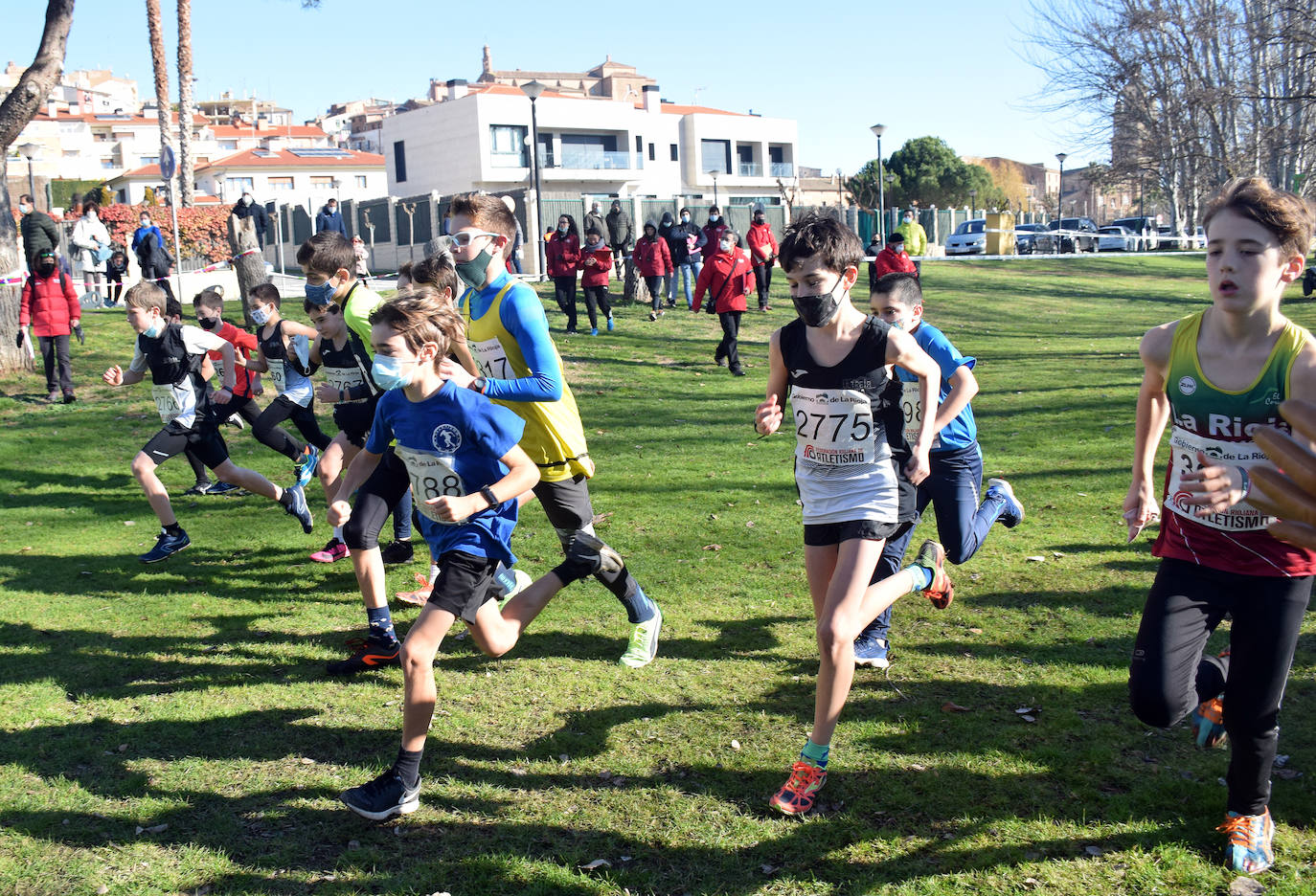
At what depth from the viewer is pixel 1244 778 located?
3.42 m

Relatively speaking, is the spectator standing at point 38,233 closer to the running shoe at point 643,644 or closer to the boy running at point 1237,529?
the running shoe at point 643,644

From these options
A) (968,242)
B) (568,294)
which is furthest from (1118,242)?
(568,294)

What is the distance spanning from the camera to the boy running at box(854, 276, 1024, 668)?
5.11 meters

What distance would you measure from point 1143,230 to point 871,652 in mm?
54750

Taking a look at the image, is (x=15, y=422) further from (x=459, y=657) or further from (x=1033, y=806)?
(x=1033, y=806)

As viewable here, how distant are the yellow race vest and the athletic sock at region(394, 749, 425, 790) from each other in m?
1.58

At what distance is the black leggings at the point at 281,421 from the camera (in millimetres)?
7789

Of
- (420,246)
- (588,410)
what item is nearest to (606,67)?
(420,246)

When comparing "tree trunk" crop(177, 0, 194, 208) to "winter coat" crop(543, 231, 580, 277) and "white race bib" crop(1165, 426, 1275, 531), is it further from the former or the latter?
"white race bib" crop(1165, 426, 1275, 531)

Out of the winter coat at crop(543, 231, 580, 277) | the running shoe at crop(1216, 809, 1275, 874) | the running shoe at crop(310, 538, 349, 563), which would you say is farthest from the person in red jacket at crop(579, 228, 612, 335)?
the running shoe at crop(1216, 809, 1275, 874)

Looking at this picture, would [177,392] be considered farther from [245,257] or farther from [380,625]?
[245,257]

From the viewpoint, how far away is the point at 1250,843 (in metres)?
3.39

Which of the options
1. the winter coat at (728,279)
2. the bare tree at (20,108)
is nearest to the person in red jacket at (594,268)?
the winter coat at (728,279)

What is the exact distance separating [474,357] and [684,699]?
1.96 metres
